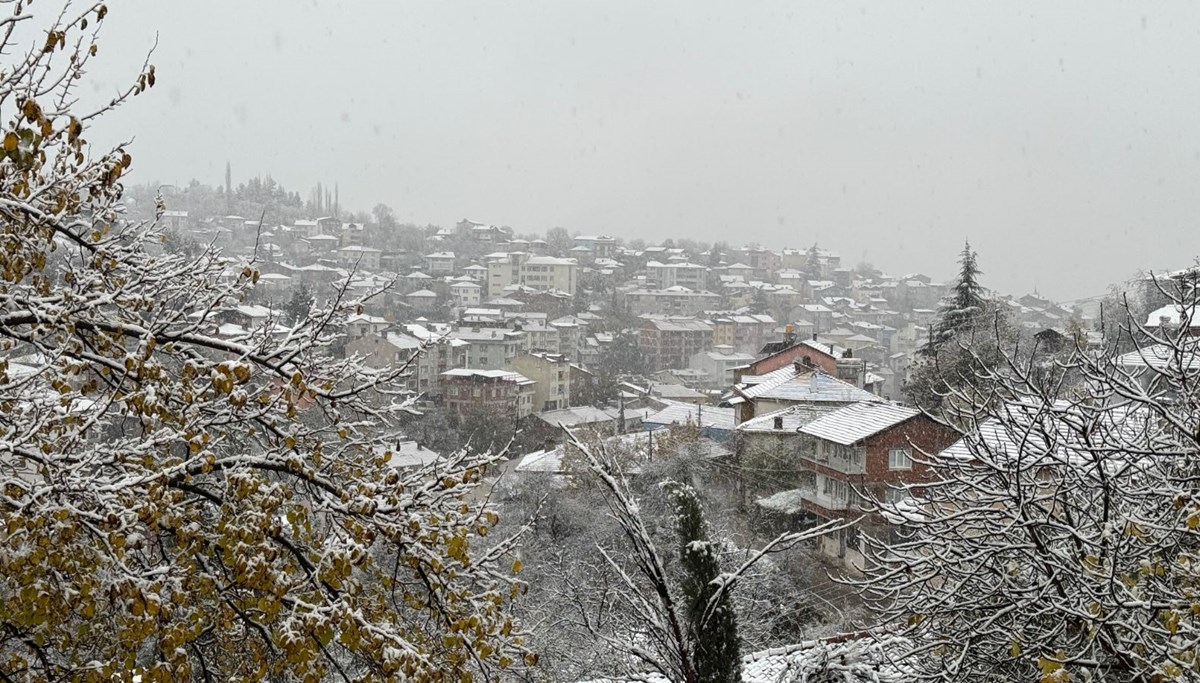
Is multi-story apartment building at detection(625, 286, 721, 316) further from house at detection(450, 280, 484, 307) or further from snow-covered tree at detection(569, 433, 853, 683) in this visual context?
snow-covered tree at detection(569, 433, 853, 683)

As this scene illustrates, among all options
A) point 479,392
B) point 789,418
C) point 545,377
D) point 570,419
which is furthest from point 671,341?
point 789,418

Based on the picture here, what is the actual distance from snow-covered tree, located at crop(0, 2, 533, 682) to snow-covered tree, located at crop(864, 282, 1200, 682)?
3.16 m

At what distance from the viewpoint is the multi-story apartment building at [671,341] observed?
65125mm

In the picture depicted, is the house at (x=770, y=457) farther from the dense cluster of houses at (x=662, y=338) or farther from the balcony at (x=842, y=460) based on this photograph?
the balcony at (x=842, y=460)

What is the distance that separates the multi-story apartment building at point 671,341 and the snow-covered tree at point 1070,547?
57.6 m

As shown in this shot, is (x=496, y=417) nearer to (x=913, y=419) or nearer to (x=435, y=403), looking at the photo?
(x=435, y=403)

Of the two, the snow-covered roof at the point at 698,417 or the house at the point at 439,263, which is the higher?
the house at the point at 439,263

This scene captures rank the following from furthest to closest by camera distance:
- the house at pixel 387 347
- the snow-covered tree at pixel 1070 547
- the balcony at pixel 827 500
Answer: the house at pixel 387 347, the balcony at pixel 827 500, the snow-covered tree at pixel 1070 547

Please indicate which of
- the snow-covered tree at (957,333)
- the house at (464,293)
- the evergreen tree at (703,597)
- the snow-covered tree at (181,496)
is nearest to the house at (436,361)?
the snow-covered tree at (957,333)

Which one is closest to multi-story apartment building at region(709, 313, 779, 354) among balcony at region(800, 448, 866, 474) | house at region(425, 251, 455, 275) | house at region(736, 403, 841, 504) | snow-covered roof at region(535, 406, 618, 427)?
house at region(425, 251, 455, 275)

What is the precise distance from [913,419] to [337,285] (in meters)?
19.8

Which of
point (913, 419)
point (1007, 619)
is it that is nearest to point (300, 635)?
point (1007, 619)

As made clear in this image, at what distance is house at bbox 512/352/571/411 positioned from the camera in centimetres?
4531

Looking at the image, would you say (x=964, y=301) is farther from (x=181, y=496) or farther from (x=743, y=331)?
(x=743, y=331)
